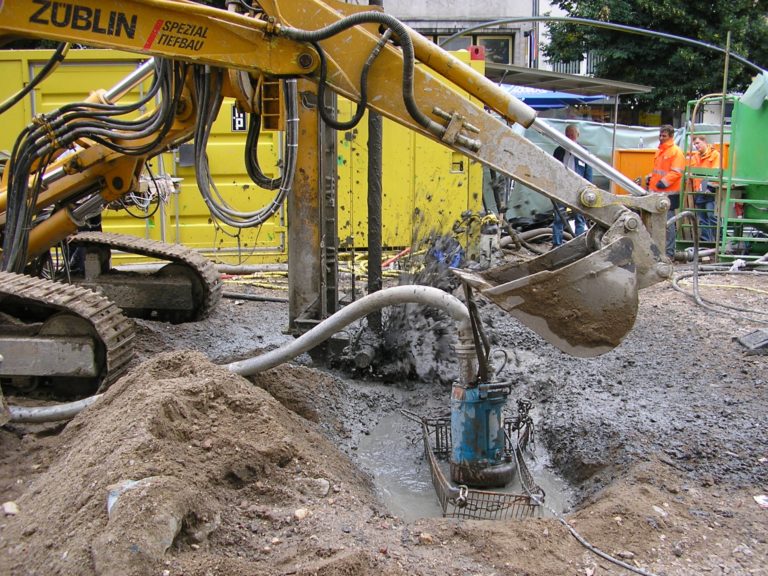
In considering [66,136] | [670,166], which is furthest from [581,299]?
[670,166]

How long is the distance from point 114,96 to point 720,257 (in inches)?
369

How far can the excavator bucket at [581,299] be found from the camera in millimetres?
4062

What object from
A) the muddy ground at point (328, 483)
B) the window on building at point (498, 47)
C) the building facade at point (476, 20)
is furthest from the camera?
the window on building at point (498, 47)

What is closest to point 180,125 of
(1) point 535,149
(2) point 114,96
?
(2) point 114,96

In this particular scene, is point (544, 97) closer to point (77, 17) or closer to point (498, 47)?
point (498, 47)

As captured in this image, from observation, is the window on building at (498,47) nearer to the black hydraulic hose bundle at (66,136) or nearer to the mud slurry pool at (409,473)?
the black hydraulic hose bundle at (66,136)

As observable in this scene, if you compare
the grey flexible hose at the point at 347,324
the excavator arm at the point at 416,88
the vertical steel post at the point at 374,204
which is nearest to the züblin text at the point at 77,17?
the excavator arm at the point at 416,88

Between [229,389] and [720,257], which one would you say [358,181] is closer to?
[720,257]

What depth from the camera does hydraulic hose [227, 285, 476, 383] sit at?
4305mm

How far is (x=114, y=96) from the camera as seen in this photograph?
6199 millimetres

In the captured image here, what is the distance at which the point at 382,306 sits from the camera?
4.68 m

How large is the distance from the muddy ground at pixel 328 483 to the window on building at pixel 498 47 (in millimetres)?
20453

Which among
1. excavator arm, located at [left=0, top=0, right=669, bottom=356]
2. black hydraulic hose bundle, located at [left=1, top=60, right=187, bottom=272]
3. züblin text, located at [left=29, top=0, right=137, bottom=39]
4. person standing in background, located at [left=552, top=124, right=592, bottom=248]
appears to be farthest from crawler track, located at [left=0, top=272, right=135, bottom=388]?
person standing in background, located at [left=552, top=124, right=592, bottom=248]

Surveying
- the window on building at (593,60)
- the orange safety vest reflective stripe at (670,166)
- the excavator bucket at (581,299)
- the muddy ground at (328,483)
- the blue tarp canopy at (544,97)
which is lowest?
the muddy ground at (328,483)
